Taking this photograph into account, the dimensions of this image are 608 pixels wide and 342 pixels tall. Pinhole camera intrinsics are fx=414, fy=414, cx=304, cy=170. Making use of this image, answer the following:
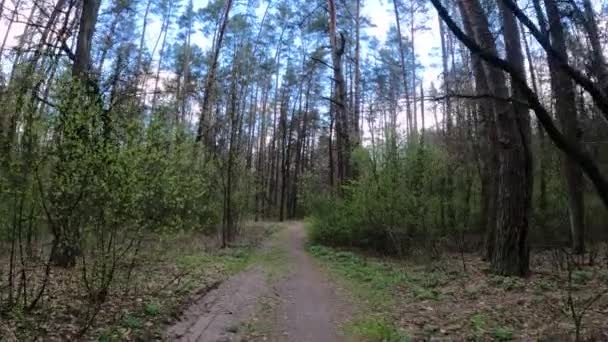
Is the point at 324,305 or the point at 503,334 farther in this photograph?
the point at 324,305

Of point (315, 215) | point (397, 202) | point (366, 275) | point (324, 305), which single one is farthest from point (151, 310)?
point (315, 215)

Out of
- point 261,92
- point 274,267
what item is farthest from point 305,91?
point 274,267

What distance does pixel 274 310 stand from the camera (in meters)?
6.18

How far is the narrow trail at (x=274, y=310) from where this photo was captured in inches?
198

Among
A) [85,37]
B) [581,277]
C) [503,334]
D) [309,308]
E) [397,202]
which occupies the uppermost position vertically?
[85,37]

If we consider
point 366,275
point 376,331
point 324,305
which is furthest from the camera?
point 366,275

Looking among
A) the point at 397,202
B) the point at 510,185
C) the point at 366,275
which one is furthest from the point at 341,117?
the point at 510,185

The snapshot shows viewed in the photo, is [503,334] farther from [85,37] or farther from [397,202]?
[85,37]

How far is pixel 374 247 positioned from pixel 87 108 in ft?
30.4

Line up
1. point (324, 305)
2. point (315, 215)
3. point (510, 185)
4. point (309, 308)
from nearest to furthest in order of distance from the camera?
point (309, 308) < point (324, 305) < point (510, 185) < point (315, 215)

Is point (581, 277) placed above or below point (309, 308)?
above

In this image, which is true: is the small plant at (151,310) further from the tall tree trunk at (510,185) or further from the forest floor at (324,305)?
the tall tree trunk at (510,185)

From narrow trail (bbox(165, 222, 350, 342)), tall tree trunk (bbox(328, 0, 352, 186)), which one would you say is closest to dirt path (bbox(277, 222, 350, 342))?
narrow trail (bbox(165, 222, 350, 342))

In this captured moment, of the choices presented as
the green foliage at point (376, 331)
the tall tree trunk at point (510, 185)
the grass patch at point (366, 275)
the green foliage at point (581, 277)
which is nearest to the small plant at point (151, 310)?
the green foliage at point (376, 331)
